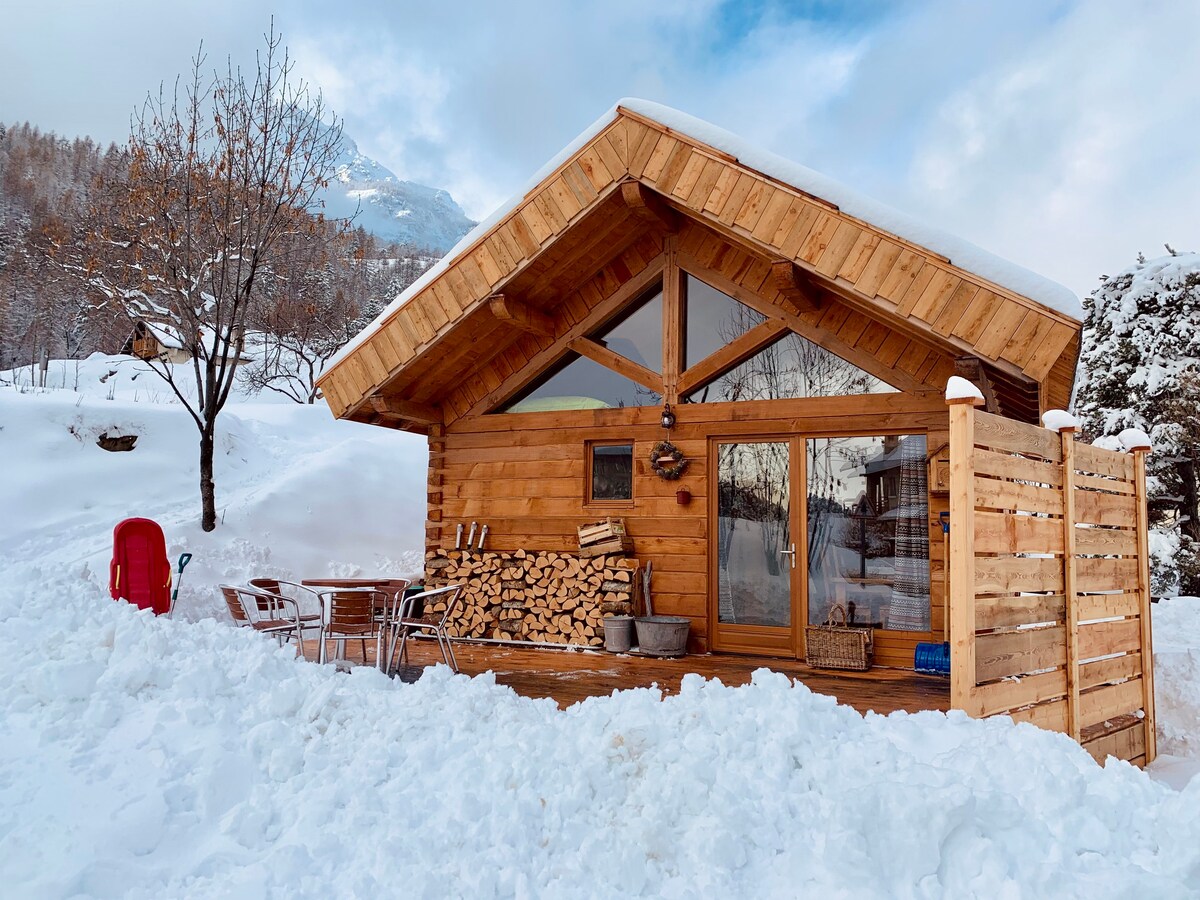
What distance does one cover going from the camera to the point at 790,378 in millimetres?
7105

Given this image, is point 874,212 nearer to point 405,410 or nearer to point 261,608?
point 405,410

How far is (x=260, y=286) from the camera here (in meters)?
18.2

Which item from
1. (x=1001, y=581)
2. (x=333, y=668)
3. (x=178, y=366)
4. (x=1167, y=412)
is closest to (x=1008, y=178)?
(x=1167, y=412)

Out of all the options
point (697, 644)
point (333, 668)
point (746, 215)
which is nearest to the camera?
point (333, 668)

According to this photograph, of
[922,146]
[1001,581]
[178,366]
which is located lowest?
[1001,581]

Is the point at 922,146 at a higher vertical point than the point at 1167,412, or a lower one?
higher

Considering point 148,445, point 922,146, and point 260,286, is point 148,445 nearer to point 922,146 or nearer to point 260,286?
point 260,286

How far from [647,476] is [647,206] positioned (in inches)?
94.2

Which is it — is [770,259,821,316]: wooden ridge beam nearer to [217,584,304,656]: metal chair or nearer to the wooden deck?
the wooden deck

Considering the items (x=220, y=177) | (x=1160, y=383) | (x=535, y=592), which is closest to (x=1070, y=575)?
(x=535, y=592)

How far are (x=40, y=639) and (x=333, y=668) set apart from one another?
1407 millimetres

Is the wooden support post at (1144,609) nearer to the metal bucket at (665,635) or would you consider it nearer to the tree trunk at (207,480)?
the metal bucket at (665,635)

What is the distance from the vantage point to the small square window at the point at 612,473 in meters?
7.72

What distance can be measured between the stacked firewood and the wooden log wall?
192mm
